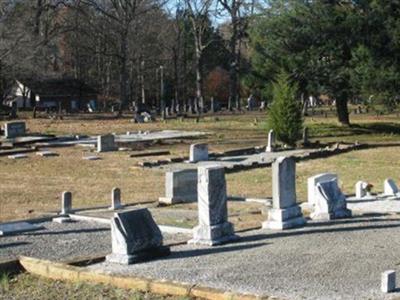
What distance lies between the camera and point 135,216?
958cm

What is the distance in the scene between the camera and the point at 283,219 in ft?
37.6

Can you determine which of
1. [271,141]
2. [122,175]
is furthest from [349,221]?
[271,141]

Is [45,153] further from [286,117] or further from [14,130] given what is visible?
[286,117]

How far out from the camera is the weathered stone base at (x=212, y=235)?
405 inches

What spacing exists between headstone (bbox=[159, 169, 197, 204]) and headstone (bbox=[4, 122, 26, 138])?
21.1 m

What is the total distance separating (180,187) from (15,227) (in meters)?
4.72

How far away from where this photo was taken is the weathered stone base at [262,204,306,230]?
11430 millimetres

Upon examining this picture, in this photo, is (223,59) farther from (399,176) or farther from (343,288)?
(343,288)

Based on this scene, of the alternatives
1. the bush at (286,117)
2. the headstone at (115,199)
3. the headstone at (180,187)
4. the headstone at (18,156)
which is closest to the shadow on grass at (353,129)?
the bush at (286,117)

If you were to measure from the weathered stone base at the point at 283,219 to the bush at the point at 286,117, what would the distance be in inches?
787

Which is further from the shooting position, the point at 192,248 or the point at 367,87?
the point at 367,87

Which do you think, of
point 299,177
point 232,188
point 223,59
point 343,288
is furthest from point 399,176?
point 223,59

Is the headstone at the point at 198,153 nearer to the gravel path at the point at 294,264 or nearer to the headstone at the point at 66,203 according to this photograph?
the headstone at the point at 66,203

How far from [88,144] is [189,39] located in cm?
5585
